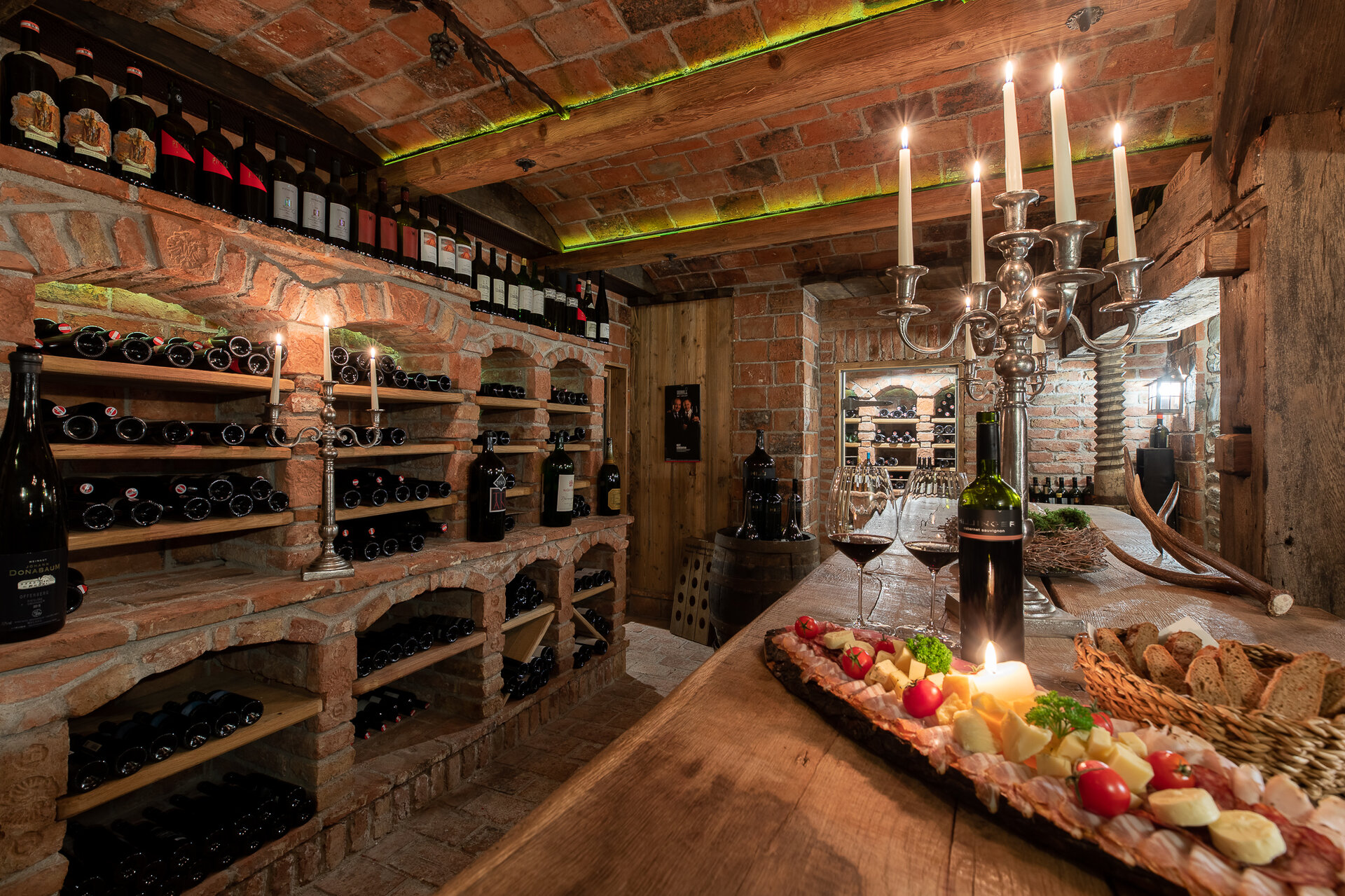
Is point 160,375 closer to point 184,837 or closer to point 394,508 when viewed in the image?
point 394,508

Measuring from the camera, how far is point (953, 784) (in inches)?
23.8

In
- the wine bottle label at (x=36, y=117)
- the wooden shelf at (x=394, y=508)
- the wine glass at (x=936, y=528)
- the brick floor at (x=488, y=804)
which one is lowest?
the brick floor at (x=488, y=804)

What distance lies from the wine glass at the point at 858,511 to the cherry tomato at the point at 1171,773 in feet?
1.99

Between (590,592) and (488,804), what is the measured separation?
1.24m

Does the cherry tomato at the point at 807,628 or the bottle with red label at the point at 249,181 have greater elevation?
the bottle with red label at the point at 249,181

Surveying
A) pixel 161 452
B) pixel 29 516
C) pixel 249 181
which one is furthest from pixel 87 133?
pixel 29 516

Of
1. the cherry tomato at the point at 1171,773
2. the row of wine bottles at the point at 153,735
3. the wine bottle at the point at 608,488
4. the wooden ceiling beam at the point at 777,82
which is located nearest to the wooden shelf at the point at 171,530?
the row of wine bottles at the point at 153,735

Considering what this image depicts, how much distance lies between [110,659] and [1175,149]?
407cm

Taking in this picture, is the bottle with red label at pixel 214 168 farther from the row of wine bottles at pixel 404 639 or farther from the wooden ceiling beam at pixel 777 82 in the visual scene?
the row of wine bottles at pixel 404 639

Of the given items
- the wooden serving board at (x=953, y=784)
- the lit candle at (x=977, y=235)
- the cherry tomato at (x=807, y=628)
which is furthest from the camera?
the lit candle at (x=977, y=235)

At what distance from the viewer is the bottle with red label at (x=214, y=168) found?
1858mm

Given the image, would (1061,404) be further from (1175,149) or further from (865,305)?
(1175,149)

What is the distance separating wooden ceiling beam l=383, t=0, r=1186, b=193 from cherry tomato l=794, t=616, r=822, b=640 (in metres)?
1.74

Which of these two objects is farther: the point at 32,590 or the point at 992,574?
the point at 32,590
